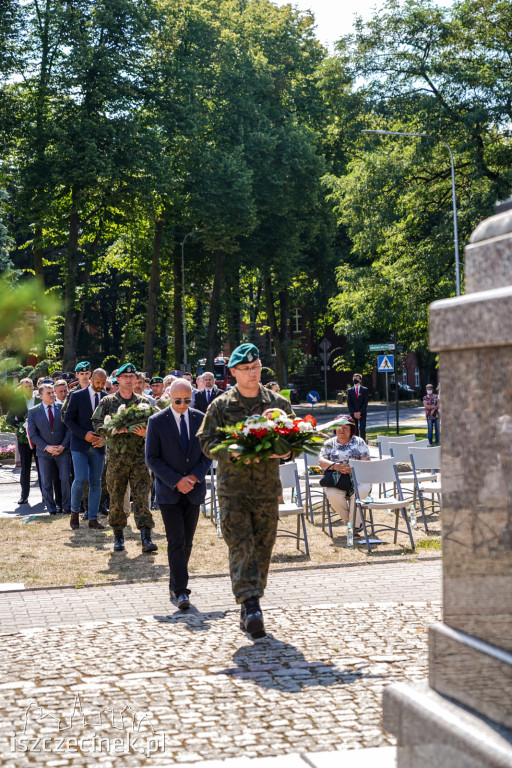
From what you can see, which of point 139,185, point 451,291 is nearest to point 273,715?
point 451,291

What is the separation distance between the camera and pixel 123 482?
38.3ft

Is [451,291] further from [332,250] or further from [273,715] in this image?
[273,715]

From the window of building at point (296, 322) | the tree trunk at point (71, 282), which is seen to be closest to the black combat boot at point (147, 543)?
the tree trunk at point (71, 282)

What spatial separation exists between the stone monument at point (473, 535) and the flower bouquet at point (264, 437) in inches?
129

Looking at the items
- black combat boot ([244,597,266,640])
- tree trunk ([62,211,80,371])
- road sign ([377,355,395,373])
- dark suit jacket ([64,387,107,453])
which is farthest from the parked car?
black combat boot ([244,597,266,640])

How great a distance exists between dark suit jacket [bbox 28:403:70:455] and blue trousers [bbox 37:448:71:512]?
0.19m

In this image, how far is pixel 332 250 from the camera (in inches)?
1997

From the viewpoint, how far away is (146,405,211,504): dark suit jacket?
902 centimetres

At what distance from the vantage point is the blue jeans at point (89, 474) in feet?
44.5

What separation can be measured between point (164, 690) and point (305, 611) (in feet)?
7.90

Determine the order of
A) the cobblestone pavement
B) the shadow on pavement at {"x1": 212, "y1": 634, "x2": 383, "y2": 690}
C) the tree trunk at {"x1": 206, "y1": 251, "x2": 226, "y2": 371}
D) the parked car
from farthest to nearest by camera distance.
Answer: the parked car → the tree trunk at {"x1": 206, "y1": 251, "x2": 226, "y2": 371} → the shadow on pavement at {"x1": 212, "y1": 634, "x2": 383, "y2": 690} → the cobblestone pavement

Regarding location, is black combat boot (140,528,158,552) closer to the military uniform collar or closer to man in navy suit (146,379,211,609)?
man in navy suit (146,379,211,609)

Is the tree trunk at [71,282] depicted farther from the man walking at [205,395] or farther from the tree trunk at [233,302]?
the man walking at [205,395]

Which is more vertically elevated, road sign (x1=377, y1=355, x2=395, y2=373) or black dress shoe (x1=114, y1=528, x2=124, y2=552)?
road sign (x1=377, y1=355, x2=395, y2=373)
